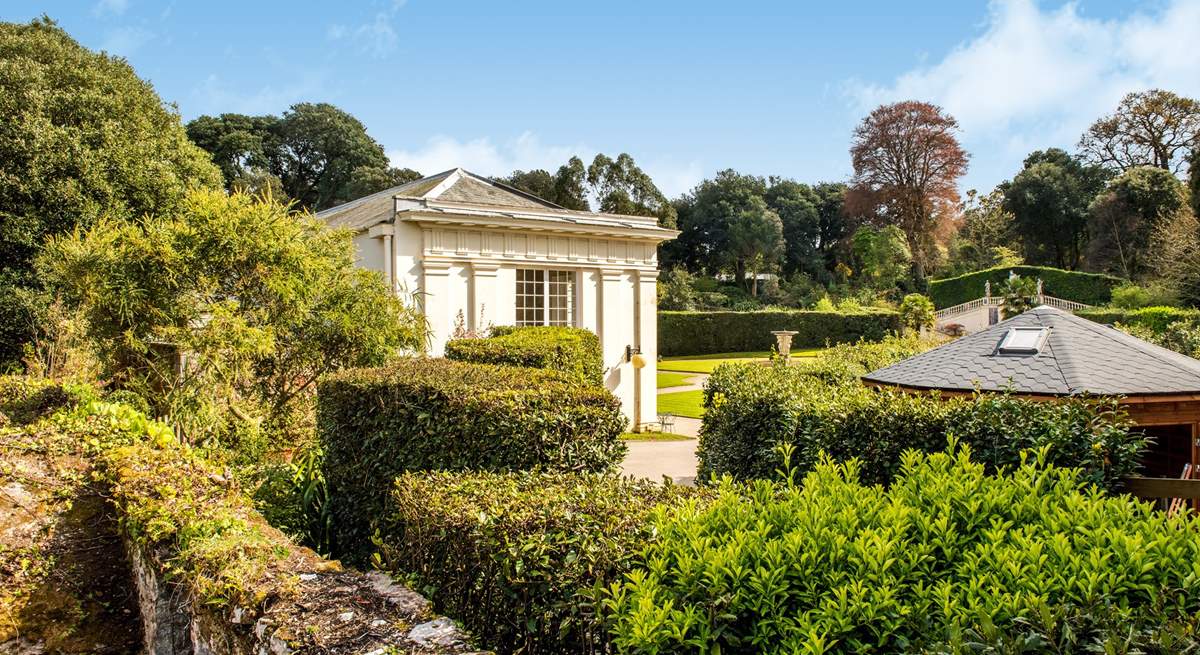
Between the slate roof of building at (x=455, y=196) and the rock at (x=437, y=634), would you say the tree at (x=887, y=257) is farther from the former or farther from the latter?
the rock at (x=437, y=634)

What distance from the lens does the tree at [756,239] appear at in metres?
52.4

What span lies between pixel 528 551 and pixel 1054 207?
56990mm

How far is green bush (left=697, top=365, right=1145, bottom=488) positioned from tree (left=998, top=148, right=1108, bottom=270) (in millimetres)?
51649

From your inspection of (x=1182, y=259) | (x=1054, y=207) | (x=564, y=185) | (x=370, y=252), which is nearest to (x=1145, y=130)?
(x=1054, y=207)

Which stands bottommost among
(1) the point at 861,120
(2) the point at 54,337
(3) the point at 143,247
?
(2) the point at 54,337

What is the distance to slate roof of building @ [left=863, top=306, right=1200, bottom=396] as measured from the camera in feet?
20.7

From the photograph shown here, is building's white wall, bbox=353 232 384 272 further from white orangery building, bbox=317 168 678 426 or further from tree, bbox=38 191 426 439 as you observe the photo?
tree, bbox=38 191 426 439

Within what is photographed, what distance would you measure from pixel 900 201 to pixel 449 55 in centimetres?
4780

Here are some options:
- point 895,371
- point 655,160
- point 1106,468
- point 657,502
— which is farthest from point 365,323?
point 655,160

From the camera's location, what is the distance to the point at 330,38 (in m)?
10.6

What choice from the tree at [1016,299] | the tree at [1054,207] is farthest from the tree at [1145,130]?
the tree at [1016,299]

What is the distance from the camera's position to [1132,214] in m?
41.6

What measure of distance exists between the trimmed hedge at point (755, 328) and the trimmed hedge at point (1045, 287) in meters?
7.40

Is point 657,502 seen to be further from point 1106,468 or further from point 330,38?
point 330,38
